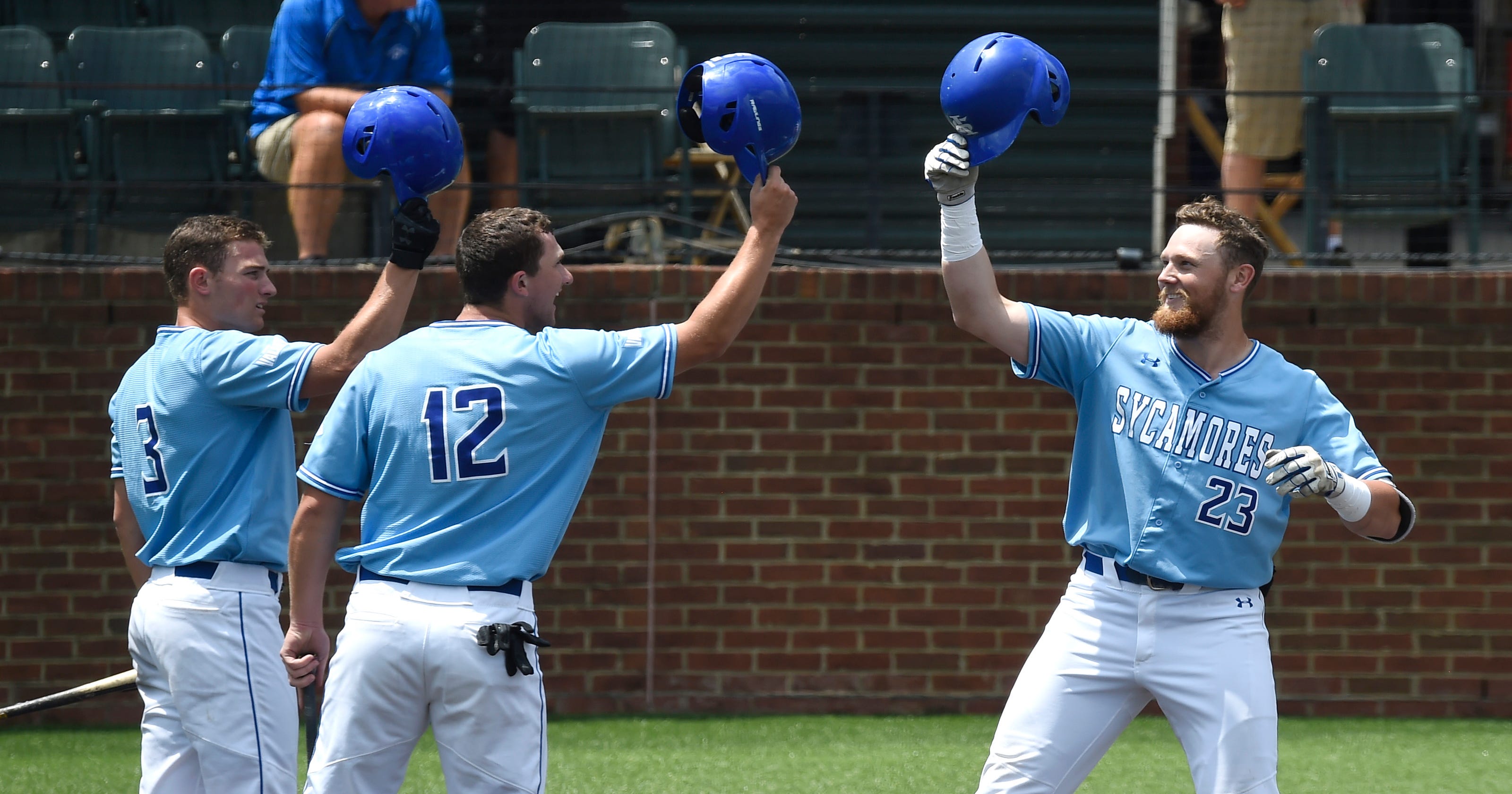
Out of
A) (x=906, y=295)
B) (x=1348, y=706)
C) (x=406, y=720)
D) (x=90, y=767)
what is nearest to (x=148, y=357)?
(x=406, y=720)

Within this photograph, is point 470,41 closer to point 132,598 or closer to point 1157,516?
point 132,598

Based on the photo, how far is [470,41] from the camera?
8.69 meters

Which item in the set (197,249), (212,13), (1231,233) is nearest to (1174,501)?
(1231,233)

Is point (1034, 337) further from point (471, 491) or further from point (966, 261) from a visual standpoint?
point (471, 491)

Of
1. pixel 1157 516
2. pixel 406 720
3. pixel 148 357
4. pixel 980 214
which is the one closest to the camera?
pixel 406 720

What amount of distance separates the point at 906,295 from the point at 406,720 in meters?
4.02

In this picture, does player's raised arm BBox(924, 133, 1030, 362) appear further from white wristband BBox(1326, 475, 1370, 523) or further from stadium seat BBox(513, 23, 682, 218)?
stadium seat BBox(513, 23, 682, 218)

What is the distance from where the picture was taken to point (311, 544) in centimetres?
355

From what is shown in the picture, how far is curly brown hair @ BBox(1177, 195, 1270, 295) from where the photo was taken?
397cm

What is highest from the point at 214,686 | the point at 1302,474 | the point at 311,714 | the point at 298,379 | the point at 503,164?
the point at 503,164

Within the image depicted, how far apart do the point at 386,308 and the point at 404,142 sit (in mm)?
466

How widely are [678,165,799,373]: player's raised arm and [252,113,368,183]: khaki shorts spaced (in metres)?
4.06

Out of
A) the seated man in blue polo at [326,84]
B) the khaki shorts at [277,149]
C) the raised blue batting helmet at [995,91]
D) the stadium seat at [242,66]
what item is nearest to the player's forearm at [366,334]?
the raised blue batting helmet at [995,91]

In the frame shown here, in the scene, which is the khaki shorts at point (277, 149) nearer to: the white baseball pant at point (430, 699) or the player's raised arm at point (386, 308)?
the player's raised arm at point (386, 308)
